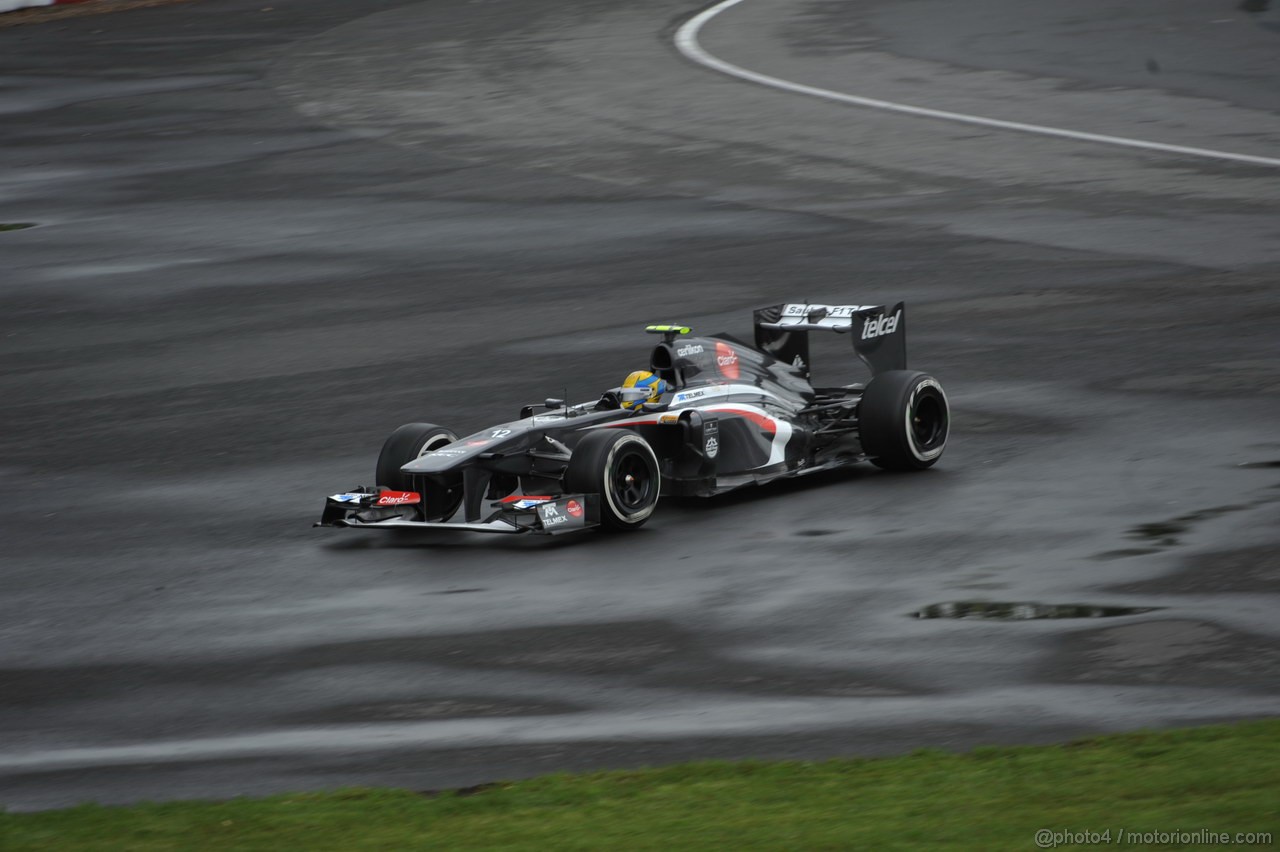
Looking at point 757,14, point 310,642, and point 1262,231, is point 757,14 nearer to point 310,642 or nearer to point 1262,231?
point 1262,231

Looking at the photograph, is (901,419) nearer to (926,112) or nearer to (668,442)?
(668,442)

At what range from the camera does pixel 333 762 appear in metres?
9.30

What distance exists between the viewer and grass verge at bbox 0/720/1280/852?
753 centimetres

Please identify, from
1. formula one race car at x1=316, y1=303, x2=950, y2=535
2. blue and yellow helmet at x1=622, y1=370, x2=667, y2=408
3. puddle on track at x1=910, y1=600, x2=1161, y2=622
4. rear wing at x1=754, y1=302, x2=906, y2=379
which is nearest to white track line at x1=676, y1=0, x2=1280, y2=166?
rear wing at x1=754, y1=302, x2=906, y2=379

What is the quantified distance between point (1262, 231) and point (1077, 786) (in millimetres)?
17052

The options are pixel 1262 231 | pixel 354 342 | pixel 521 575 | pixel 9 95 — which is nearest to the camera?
pixel 521 575

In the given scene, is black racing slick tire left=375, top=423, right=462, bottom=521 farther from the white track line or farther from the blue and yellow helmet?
the white track line

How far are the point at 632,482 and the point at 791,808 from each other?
19.0 ft

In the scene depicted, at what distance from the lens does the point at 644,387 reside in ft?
47.1

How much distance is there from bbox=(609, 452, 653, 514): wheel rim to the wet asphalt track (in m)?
0.47

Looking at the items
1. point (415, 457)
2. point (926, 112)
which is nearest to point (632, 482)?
point (415, 457)

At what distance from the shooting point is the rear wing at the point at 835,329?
15.4 meters

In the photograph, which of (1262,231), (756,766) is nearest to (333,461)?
(756,766)

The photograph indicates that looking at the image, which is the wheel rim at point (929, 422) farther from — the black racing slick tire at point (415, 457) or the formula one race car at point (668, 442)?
the black racing slick tire at point (415, 457)
